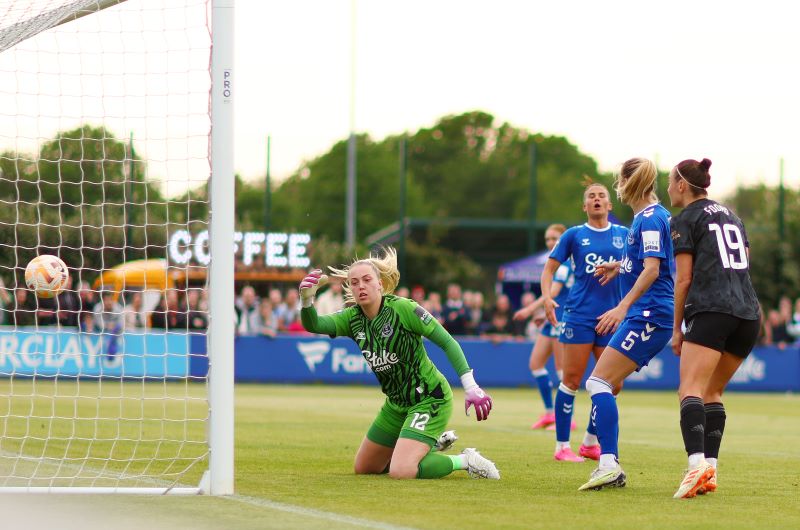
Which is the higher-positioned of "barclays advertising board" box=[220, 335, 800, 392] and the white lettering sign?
the white lettering sign

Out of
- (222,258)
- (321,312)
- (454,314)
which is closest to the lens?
(222,258)

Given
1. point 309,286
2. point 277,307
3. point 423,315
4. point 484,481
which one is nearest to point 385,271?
point 423,315

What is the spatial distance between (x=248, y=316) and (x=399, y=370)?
16126mm

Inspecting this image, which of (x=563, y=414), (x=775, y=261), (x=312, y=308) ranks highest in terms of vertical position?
(x=775, y=261)

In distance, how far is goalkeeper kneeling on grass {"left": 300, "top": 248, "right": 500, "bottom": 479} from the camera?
824 cm

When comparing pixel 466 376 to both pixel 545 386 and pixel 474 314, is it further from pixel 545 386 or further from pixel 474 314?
pixel 474 314

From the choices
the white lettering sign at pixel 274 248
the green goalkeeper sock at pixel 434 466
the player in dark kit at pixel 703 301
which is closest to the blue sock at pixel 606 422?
the player in dark kit at pixel 703 301

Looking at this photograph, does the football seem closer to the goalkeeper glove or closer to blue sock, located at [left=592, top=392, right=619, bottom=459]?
the goalkeeper glove

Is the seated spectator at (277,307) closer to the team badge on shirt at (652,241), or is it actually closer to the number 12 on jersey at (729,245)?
the team badge on shirt at (652,241)

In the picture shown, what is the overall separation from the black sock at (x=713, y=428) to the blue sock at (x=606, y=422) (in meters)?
0.58

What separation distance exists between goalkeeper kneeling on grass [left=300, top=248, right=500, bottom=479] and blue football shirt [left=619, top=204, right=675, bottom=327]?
126 cm

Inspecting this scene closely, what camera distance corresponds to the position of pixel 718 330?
24.3 ft

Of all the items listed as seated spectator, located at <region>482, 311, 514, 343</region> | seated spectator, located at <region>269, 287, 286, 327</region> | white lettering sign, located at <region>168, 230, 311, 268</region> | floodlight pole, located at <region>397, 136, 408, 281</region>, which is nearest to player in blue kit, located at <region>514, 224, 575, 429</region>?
seated spectator, located at <region>482, 311, 514, 343</region>

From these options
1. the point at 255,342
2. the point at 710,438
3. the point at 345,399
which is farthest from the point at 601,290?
the point at 255,342
